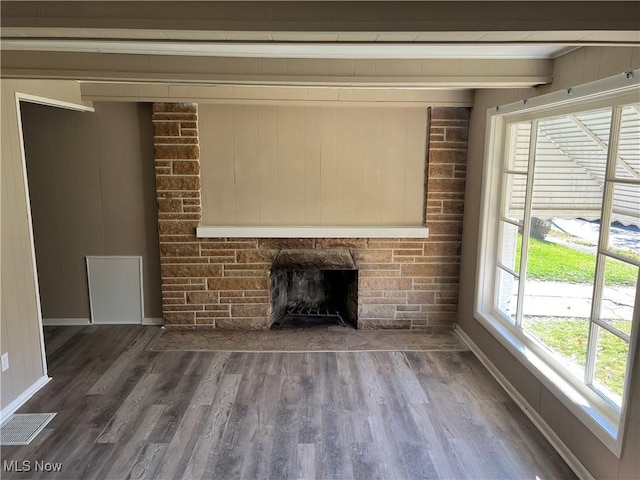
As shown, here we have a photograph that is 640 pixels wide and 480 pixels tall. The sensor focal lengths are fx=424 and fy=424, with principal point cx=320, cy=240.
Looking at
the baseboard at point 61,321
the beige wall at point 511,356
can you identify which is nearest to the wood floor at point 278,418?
the beige wall at point 511,356

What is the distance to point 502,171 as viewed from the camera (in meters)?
3.63

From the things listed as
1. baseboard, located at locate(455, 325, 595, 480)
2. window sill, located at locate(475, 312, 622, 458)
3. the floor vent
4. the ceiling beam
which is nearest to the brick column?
the ceiling beam

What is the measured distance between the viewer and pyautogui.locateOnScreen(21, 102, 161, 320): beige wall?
13.7 feet

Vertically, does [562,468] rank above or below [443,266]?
below

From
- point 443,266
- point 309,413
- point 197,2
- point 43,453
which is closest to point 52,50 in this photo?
point 197,2

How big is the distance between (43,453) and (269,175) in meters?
2.79

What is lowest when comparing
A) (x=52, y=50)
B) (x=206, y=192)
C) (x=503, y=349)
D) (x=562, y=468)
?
(x=562, y=468)

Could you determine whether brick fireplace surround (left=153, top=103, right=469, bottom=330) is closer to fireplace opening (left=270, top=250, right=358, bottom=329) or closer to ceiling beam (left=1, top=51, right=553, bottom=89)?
fireplace opening (left=270, top=250, right=358, bottom=329)

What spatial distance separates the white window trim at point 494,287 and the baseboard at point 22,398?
3605mm

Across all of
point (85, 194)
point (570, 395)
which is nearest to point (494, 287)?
point (570, 395)

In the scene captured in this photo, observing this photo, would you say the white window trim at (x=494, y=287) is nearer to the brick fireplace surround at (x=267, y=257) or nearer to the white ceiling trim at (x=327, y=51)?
the white ceiling trim at (x=327, y=51)

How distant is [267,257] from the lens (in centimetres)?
436

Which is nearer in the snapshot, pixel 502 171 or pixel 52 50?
pixel 52 50

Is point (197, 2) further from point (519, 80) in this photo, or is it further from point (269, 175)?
point (269, 175)
